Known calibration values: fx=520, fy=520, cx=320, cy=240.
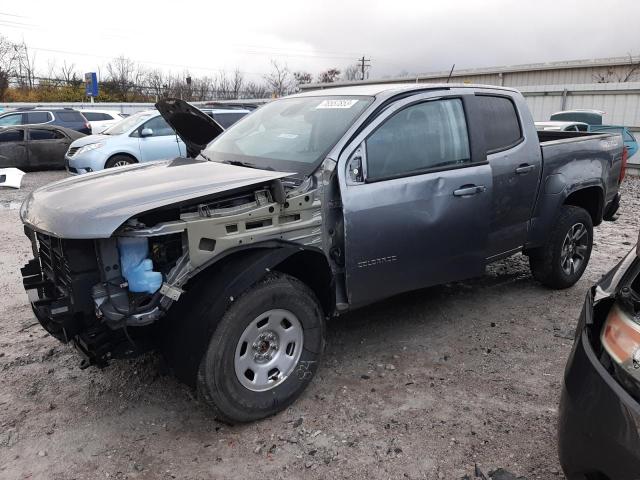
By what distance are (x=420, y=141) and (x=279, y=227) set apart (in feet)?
4.29

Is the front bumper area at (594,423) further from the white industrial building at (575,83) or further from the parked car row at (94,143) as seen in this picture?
the white industrial building at (575,83)

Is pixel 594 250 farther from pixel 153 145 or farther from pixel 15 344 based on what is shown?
pixel 153 145

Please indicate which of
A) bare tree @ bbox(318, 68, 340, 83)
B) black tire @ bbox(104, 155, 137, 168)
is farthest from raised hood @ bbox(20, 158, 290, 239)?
bare tree @ bbox(318, 68, 340, 83)

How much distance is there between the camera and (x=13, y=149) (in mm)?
14109

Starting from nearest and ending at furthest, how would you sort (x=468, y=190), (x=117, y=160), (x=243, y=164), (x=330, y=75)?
(x=243, y=164) → (x=468, y=190) → (x=117, y=160) → (x=330, y=75)

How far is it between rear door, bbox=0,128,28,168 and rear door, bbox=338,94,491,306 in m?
13.8

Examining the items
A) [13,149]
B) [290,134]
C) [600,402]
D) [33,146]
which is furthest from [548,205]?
[13,149]

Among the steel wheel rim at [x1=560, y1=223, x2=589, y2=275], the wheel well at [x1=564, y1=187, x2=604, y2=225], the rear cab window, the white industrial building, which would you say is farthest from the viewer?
the rear cab window

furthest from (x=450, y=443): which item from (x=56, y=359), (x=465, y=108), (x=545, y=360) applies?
(x=56, y=359)

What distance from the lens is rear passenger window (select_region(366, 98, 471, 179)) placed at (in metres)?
3.43

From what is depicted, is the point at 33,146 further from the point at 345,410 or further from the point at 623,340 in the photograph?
the point at 623,340

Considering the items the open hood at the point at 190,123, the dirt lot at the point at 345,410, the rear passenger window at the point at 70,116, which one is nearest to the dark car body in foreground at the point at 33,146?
the rear passenger window at the point at 70,116

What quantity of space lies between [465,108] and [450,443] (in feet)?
7.99

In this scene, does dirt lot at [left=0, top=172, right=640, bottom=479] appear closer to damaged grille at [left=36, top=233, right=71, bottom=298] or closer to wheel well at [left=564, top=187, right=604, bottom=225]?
damaged grille at [left=36, top=233, right=71, bottom=298]
